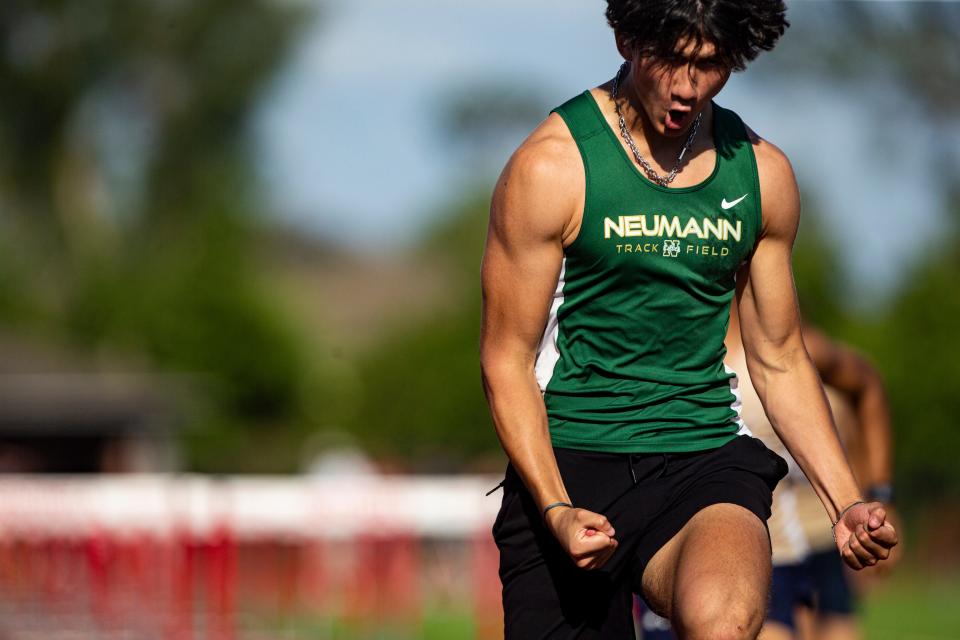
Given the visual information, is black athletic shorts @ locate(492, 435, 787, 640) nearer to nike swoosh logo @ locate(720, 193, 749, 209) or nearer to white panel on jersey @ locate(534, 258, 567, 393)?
white panel on jersey @ locate(534, 258, 567, 393)

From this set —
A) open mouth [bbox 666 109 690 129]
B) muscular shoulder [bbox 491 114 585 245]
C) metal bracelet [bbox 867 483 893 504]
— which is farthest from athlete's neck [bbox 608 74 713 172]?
metal bracelet [bbox 867 483 893 504]

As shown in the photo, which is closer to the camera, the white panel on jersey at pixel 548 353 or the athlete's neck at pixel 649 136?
the athlete's neck at pixel 649 136

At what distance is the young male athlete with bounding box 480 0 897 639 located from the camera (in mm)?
4430

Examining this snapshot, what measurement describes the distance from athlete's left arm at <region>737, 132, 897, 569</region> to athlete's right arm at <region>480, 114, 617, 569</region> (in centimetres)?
62

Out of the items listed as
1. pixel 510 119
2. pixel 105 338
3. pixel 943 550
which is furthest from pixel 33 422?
pixel 510 119

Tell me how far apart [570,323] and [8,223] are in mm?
42609

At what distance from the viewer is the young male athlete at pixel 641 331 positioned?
4.43m

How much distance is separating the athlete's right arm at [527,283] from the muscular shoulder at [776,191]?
0.56m

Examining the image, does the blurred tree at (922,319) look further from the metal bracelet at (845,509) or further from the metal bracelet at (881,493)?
the metal bracelet at (845,509)

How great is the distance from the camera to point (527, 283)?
15.0ft

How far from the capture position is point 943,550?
2848 centimetres

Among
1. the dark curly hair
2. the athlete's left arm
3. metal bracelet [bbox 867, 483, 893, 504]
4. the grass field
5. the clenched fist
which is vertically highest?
the dark curly hair

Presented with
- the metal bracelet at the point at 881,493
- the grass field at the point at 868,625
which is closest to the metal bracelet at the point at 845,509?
the metal bracelet at the point at 881,493

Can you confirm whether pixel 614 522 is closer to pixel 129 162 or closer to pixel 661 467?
pixel 661 467
